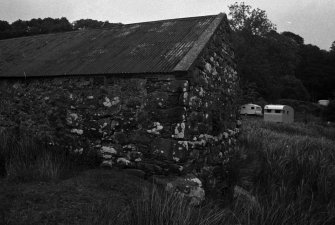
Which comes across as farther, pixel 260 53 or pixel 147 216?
pixel 260 53

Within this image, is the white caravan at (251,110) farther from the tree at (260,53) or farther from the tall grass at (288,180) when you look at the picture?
the tall grass at (288,180)

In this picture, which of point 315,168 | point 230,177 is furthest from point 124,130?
point 315,168

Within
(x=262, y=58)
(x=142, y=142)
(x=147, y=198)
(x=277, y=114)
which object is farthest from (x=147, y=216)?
(x=262, y=58)

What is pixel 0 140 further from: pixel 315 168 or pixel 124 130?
pixel 315 168

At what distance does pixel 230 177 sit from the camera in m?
7.46

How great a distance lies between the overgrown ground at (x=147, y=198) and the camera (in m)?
3.80

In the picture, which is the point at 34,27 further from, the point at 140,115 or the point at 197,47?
the point at 140,115

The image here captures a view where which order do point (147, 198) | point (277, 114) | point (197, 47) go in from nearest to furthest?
point (147, 198) < point (197, 47) < point (277, 114)

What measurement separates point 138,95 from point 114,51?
6.45 ft

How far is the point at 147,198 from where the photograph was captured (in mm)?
4137

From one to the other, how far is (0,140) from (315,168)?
735 cm

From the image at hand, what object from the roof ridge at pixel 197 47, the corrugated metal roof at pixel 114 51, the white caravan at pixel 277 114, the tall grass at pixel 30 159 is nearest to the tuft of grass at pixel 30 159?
the tall grass at pixel 30 159

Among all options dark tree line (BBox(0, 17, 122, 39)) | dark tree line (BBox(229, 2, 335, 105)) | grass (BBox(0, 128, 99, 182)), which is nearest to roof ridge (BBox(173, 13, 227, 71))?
grass (BBox(0, 128, 99, 182))

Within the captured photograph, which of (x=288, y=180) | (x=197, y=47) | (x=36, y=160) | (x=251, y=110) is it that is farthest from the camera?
(x=251, y=110)
